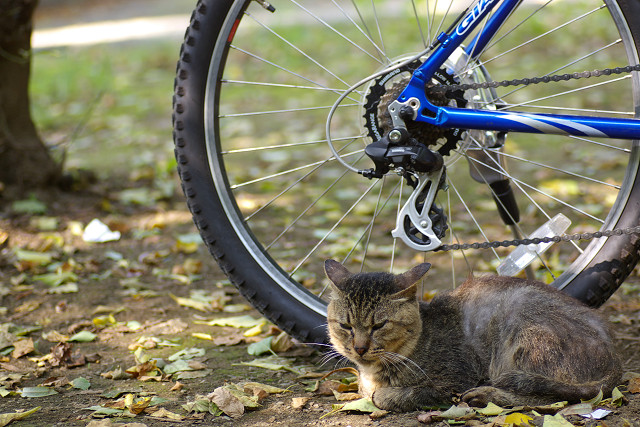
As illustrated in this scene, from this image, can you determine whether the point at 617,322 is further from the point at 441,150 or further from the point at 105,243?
the point at 105,243

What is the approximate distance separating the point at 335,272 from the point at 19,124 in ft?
9.38

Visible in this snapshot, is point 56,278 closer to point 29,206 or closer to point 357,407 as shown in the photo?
point 29,206

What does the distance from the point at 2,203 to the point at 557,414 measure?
12.0 ft

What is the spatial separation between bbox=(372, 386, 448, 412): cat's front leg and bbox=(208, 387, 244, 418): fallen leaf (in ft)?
1.60

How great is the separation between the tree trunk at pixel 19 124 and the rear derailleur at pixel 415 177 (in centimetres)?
272

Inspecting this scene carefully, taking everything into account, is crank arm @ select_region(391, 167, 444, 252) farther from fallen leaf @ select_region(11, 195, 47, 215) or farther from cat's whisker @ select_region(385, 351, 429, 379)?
fallen leaf @ select_region(11, 195, 47, 215)

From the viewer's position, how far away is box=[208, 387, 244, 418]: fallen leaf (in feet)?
8.44

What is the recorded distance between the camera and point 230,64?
29.7 feet

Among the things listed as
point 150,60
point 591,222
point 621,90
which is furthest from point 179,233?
point 150,60

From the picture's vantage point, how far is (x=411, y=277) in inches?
104

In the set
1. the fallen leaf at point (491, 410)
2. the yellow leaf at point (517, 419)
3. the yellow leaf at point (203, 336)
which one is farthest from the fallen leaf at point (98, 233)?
the yellow leaf at point (517, 419)

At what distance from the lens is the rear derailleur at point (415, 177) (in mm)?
2738

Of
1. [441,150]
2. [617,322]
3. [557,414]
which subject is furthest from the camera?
[617,322]

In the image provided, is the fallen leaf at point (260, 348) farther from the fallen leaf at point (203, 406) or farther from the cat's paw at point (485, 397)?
the cat's paw at point (485, 397)
